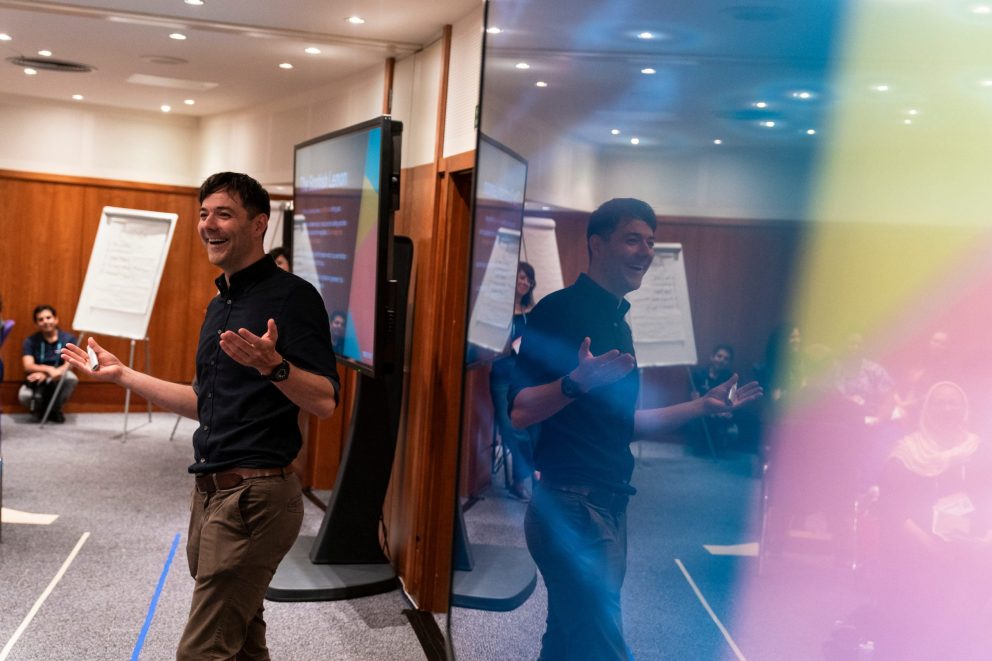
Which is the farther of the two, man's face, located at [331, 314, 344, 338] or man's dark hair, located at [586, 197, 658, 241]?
man's face, located at [331, 314, 344, 338]

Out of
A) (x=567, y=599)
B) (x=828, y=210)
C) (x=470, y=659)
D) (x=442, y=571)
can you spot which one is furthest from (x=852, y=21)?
(x=442, y=571)

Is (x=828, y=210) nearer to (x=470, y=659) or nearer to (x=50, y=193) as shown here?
(x=470, y=659)

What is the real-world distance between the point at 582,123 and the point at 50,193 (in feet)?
29.7

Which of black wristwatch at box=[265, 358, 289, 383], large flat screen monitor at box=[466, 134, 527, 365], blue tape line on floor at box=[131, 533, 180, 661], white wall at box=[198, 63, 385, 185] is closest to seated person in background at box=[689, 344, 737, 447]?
large flat screen monitor at box=[466, 134, 527, 365]

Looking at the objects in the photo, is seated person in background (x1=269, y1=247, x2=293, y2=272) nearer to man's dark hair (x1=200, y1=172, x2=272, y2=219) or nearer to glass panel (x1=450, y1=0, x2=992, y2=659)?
man's dark hair (x1=200, y1=172, x2=272, y2=219)

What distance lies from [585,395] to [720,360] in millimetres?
343

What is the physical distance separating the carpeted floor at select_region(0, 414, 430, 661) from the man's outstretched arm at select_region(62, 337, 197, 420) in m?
1.21

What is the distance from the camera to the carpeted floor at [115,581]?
3.47 meters

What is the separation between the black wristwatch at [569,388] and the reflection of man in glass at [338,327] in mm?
3198

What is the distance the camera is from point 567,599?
44.6 inches

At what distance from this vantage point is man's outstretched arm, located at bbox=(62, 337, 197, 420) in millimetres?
2561

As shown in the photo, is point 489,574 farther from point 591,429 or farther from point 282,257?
point 282,257

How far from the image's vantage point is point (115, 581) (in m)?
4.14

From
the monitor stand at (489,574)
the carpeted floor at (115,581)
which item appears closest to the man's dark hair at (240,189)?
the monitor stand at (489,574)
